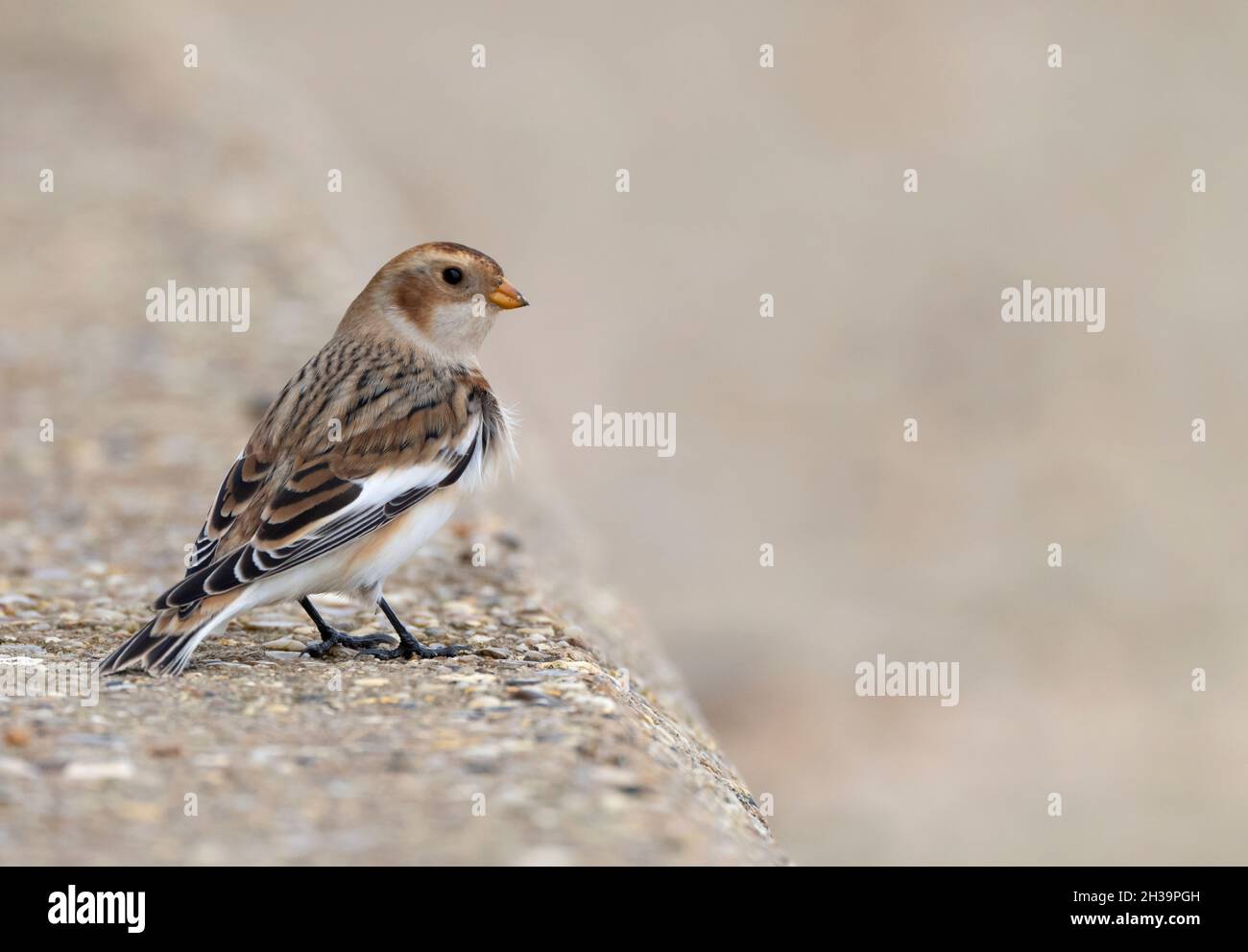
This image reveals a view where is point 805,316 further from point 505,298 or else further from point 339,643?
point 339,643

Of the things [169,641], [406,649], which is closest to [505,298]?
[406,649]

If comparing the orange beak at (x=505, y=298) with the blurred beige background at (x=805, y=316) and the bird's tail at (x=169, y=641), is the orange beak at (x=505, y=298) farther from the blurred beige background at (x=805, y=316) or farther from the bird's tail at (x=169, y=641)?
the blurred beige background at (x=805, y=316)

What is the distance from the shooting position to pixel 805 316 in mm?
18844

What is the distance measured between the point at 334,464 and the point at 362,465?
3.5 inches

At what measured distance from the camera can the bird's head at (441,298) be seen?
5.81 meters

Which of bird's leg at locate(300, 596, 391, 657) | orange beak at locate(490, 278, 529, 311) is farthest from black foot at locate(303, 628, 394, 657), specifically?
orange beak at locate(490, 278, 529, 311)

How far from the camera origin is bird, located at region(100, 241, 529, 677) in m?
4.82

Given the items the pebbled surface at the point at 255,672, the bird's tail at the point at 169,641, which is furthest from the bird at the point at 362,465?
the pebbled surface at the point at 255,672

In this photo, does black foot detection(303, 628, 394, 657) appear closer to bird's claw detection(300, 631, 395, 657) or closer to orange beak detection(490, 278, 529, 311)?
bird's claw detection(300, 631, 395, 657)

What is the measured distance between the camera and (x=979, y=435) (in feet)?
55.4

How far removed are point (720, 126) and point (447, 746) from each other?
20.4 m

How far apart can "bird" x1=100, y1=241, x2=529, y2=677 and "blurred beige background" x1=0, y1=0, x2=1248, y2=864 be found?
6.52ft

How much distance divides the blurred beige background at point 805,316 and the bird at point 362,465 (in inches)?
78.3

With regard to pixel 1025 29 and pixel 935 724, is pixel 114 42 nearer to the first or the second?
pixel 935 724
